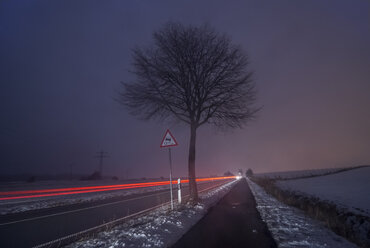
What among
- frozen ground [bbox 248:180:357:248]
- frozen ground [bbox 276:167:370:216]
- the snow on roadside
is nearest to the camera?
frozen ground [bbox 248:180:357:248]

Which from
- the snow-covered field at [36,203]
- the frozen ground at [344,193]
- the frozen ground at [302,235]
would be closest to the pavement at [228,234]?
the frozen ground at [302,235]

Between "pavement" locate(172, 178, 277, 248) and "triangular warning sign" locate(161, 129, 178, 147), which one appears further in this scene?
"triangular warning sign" locate(161, 129, 178, 147)

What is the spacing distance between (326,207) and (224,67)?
8916 millimetres

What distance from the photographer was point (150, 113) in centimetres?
1322

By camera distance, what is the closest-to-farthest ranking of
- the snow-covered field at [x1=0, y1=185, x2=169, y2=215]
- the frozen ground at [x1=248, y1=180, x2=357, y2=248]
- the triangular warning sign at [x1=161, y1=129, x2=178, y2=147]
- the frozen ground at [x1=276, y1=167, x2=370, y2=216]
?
the frozen ground at [x1=248, y1=180, x2=357, y2=248] → the triangular warning sign at [x1=161, y1=129, x2=178, y2=147] → the frozen ground at [x1=276, y1=167, x2=370, y2=216] → the snow-covered field at [x1=0, y1=185, x2=169, y2=215]

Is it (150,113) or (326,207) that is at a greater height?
(150,113)

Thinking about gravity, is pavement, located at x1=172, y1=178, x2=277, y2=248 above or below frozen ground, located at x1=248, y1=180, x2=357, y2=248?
above

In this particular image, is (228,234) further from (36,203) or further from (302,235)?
(36,203)

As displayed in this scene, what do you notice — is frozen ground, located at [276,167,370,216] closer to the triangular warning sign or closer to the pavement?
the pavement

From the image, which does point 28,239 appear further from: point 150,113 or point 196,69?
point 196,69

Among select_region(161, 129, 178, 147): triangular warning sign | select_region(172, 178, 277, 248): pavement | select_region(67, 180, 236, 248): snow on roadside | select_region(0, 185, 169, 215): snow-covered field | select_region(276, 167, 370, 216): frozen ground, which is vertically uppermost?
select_region(161, 129, 178, 147): triangular warning sign

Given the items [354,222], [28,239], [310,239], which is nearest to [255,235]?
[310,239]

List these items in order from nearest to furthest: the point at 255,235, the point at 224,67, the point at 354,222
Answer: the point at 255,235 → the point at 354,222 → the point at 224,67

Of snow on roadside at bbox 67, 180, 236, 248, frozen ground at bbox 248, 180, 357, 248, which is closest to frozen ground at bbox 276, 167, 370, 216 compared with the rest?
frozen ground at bbox 248, 180, 357, 248
